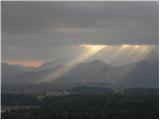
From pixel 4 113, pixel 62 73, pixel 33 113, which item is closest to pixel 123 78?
pixel 62 73

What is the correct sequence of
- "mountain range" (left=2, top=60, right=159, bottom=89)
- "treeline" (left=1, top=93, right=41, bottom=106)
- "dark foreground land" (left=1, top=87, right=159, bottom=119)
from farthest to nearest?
"mountain range" (left=2, top=60, right=159, bottom=89) → "treeline" (left=1, top=93, right=41, bottom=106) → "dark foreground land" (left=1, top=87, right=159, bottom=119)

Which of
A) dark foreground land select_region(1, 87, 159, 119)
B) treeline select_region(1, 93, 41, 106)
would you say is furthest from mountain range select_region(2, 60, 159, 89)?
dark foreground land select_region(1, 87, 159, 119)

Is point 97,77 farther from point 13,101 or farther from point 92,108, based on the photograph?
point 92,108

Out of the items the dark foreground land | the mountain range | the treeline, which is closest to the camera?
the dark foreground land

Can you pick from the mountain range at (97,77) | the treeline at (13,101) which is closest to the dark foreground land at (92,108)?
the treeline at (13,101)

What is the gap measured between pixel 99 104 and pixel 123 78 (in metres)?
28.4

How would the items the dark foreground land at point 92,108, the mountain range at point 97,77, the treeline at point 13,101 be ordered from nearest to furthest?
the dark foreground land at point 92,108 → the treeline at point 13,101 → the mountain range at point 97,77

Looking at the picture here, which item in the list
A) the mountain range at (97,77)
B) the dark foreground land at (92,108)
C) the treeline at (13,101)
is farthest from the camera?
the mountain range at (97,77)

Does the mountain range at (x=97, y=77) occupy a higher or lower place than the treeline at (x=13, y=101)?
lower

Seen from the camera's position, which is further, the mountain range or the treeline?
the mountain range

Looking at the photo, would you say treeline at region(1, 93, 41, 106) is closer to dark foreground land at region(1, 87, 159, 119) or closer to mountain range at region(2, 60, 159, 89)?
dark foreground land at region(1, 87, 159, 119)

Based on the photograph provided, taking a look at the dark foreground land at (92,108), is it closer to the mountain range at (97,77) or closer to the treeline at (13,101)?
the treeline at (13,101)

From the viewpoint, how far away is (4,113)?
25.1 feet

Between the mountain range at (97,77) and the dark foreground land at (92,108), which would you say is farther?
the mountain range at (97,77)
